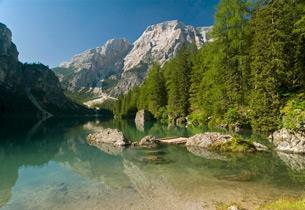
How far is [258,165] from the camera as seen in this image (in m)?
26.3

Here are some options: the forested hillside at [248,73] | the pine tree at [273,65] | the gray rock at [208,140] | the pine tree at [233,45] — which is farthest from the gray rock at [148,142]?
the pine tree at [233,45]

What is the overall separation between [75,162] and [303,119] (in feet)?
74.3

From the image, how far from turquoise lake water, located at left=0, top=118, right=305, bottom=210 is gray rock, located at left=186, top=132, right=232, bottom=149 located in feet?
11.9

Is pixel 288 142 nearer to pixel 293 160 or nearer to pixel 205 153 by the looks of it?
pixel 293 160

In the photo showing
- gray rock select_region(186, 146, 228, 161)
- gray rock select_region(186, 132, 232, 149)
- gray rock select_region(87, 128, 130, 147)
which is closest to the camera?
gray rock select_region(186, 146, 228, 161)

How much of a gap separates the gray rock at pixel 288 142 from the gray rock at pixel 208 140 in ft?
17.3

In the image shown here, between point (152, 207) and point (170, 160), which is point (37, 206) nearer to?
point (152, 207)

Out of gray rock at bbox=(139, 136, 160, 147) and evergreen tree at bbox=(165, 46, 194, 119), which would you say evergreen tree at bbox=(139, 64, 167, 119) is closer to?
evergreen tree at bbox=(165, 46, 194, 119)

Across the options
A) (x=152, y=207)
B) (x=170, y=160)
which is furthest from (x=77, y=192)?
(x=170, y=160)

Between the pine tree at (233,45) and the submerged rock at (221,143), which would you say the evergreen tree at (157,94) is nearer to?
the pine tree at (233,45)

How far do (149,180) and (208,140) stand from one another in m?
16.7

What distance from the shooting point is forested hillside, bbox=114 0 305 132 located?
34.3 m

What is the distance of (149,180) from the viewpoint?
22719 millimetres

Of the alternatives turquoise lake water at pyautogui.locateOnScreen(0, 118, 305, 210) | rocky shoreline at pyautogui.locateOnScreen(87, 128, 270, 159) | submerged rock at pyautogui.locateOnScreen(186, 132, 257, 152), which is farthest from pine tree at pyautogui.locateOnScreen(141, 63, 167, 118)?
turquoise lake water at pyautogui.locateOnScreen(0, 118, 305, 210)
